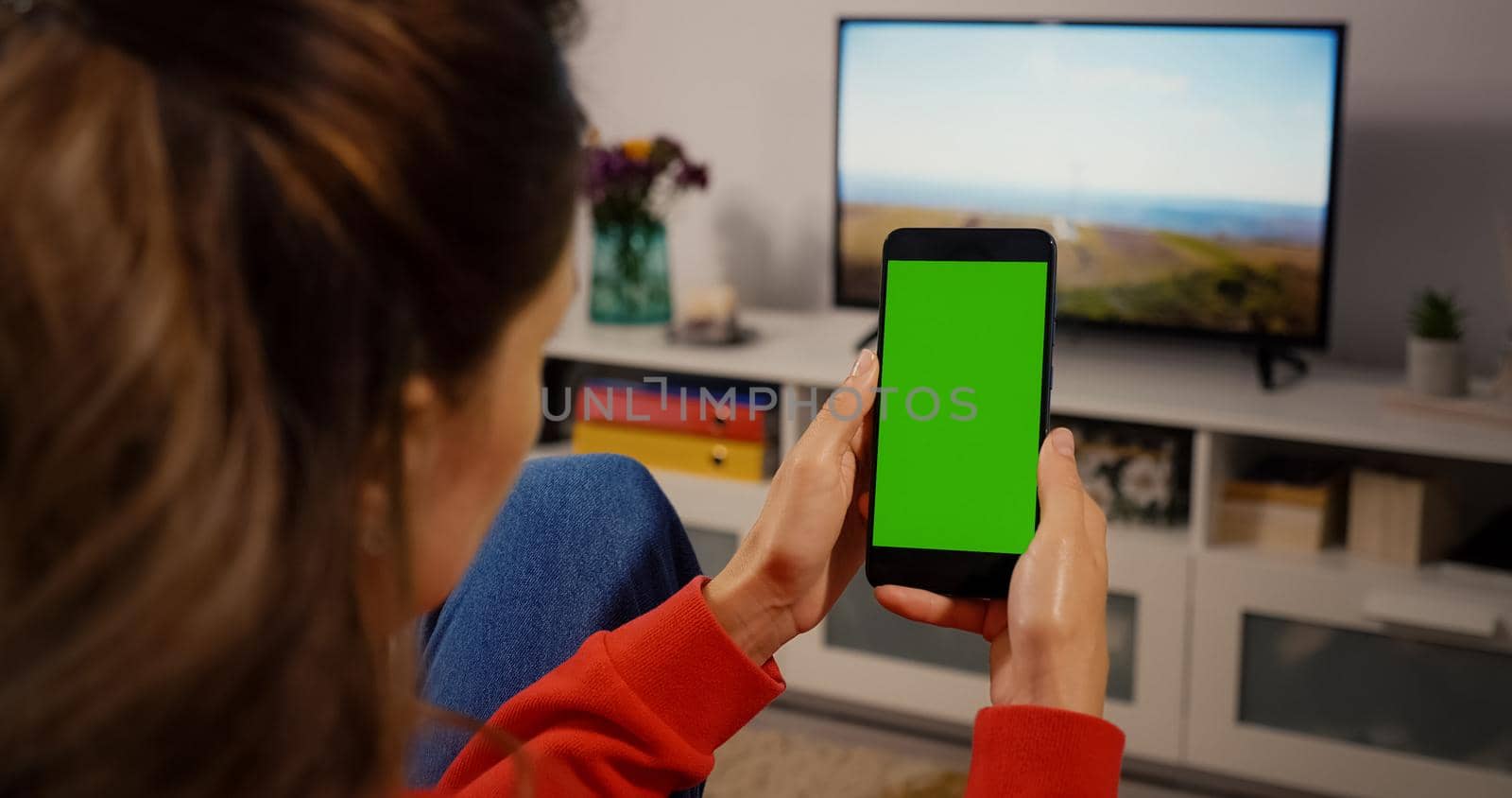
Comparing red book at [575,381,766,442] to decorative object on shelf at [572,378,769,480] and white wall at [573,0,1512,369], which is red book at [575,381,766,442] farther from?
white wall at [573,0,1512,369]

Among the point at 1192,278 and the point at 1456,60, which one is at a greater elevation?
the point at 1456,60

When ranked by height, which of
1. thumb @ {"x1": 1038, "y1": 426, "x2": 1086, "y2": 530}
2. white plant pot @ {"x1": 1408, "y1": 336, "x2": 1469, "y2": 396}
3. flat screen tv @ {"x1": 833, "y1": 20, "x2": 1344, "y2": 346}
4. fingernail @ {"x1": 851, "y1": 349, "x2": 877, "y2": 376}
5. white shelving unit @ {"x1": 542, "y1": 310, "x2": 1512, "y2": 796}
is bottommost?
white shelving unit @ {"x1": 542, "y1": 310, "x2": 1512, "y2": 796}

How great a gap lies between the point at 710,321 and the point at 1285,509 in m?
0.98

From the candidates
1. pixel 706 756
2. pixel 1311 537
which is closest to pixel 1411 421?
pixel 1311 537

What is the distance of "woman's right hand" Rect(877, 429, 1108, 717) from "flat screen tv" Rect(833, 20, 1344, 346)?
1.36 m

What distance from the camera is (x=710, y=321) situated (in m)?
2.45

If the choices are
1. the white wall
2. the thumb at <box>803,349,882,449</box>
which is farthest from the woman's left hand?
the white wall

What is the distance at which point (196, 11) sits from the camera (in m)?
0.43

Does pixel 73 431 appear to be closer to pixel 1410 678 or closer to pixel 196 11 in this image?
pixel 196 11

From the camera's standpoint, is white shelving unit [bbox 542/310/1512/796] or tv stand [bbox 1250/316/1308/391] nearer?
white shelving unit [bbox 542/310/1512/796]

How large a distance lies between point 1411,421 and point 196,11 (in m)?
1.89

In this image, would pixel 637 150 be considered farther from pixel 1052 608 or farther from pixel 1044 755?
pixel 1044 755

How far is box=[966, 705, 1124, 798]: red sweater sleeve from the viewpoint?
2.24 feet

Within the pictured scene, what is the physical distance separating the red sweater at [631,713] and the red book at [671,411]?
Result: 59.9 inches
